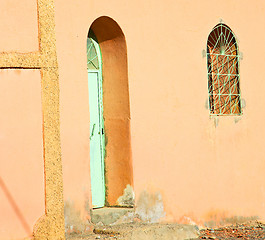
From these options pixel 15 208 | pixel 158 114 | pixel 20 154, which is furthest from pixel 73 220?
pixel 158 114

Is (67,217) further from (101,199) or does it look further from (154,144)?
(154,144)

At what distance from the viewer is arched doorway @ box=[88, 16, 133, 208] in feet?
24.5

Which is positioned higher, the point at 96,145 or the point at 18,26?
the point at 18,26

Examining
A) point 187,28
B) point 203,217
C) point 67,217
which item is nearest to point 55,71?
point 67,217

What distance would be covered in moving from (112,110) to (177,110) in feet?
3.18

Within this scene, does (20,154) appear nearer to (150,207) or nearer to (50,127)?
(50,127)

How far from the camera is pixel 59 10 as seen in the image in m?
6.77

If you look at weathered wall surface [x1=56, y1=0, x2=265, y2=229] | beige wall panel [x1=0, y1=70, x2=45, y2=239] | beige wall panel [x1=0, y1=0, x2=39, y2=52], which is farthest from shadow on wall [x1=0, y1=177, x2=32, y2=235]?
beige wall panel [x1=0, y1=0, x2=39, y2=52]

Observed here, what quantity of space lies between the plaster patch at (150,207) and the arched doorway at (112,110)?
0.60 feet

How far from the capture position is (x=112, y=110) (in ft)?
25.1

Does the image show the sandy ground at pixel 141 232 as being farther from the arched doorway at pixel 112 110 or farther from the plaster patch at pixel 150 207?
the arched doorway at pixel 112 110

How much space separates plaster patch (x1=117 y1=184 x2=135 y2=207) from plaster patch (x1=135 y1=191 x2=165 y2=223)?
10cm

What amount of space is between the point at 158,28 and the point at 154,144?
159cm

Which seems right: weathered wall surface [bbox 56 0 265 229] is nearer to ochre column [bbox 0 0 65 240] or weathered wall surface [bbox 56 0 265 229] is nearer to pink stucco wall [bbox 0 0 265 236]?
pink stucco wall [bbox 0 0 265 236]
